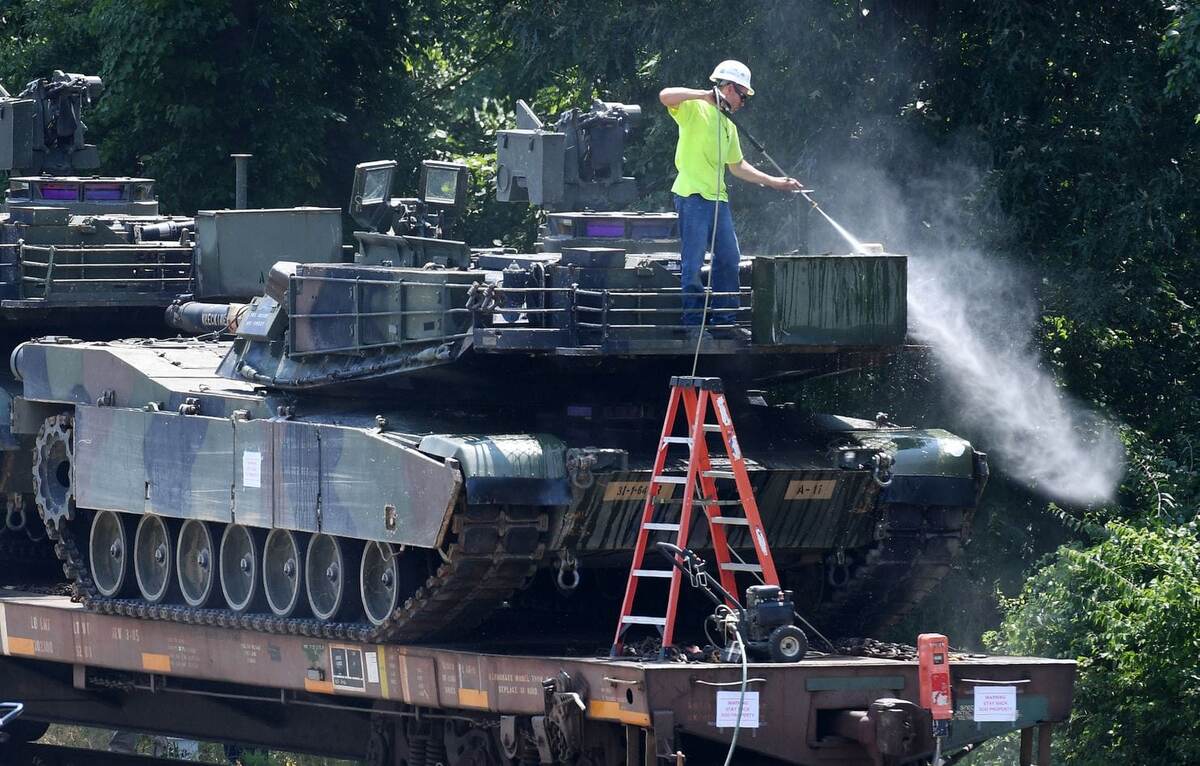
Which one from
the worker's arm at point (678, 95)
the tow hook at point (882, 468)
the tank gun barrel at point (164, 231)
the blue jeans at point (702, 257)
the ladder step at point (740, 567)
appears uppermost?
the worker's arm at point (678, 95)

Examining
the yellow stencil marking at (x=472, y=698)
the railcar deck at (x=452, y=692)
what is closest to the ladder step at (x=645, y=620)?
the railcar deck at (x=452, y=692)

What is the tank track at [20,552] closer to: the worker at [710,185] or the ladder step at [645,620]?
the worker at [710,185]

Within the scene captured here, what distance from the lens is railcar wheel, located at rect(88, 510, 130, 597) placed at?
685 inches

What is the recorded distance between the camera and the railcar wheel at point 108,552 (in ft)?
57.1

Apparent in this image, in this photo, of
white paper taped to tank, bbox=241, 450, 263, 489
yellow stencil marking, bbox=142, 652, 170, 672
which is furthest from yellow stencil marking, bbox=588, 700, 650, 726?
yellow stencil marking, bbox=142, 652, 170, 672

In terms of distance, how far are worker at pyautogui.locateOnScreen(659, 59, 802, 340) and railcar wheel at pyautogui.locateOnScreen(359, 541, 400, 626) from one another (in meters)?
2.38

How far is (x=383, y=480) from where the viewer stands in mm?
14414

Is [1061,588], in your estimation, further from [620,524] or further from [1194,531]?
[620,524]

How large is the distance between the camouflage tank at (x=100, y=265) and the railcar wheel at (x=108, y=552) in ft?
5.27

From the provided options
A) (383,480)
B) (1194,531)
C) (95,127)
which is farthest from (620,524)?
(95,127)

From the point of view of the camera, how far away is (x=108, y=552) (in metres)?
17.8

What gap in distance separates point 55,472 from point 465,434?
488cm

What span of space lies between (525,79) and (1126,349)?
28.7 feet

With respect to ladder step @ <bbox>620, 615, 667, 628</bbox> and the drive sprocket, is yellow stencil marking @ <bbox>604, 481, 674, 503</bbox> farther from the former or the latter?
the drive sprocket
